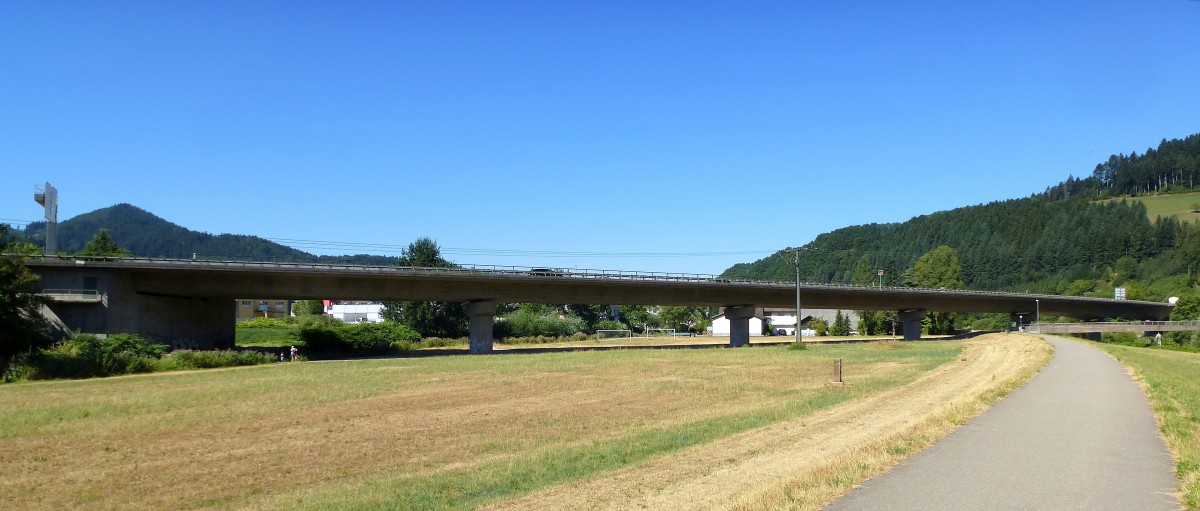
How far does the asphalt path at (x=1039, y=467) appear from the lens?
11.0 meters

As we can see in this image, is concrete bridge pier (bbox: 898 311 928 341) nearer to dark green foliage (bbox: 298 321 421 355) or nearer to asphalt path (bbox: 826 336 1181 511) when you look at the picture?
dark green foliage (bbox: 298 321 421 355)

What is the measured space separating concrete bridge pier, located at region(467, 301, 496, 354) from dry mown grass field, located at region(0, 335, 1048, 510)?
38.2 meters

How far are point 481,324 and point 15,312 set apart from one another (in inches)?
1516

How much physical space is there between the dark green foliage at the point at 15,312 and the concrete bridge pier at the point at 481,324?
3590 cm

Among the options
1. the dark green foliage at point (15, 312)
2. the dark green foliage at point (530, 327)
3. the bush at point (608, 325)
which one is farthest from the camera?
the bush at point (608, 325)

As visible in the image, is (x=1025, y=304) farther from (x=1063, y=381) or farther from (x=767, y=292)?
(x=1063, y=381)

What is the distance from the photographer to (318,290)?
238ft

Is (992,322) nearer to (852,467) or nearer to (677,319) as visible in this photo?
(677,319)

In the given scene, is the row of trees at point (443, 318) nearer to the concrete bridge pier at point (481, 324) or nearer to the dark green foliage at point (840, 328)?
the concrete bridge pier at point (481, 324)

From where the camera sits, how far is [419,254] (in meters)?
120

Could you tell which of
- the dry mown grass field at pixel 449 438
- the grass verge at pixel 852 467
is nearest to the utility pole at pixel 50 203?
the dry mown grass field at pixel 449 438

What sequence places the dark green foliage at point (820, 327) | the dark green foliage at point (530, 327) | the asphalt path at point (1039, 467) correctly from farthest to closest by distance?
1. the dark green foliage at point (820, 327)
2. the dark green foliage at point (530, 327)
3. the asphalt path at point (1039, 467)

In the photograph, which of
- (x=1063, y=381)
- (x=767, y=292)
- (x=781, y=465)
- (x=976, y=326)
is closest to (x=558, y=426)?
(x=781, y=465)

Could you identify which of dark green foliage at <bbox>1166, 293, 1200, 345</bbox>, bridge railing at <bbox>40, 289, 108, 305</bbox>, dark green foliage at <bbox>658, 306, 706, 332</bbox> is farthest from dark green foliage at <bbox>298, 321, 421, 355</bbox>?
dark green foliage at <bbox>1166, 293, 1200, 345</bbox>
